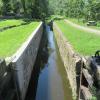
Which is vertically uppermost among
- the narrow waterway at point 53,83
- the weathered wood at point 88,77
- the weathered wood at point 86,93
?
the weathered wood at point 88,77

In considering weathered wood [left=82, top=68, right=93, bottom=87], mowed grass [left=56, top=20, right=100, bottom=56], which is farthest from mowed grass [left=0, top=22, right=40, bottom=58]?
weathered wood [left=82, top=68, right=93, bottom=87]

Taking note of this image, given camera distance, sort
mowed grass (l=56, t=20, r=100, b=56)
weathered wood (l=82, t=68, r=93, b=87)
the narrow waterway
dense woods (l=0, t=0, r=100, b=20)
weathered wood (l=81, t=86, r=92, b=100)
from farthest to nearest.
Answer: dense woods (l=0, t=0, r=100, b=20) < mowed grass (l=56, t=20, r=100, b=56) < the narrow waterway < weathered wood (l=81, t=86, r=92, b=100) < weathered wood (l=82, t=68, r=93, b=87)

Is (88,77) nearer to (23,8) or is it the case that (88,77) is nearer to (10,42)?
(10,42)

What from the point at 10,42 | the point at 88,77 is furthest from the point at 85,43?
the point at 88,77

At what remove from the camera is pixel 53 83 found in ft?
63.2

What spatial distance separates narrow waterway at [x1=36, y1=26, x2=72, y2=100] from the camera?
16.6 m

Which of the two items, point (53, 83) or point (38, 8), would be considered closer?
point (53, 83)

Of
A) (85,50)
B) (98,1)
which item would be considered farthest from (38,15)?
(85,50)

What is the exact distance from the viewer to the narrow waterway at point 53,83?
16.6 metres

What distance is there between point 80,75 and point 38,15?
199ft

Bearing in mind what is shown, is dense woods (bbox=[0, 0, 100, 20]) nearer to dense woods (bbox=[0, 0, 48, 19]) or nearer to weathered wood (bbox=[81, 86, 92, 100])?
dense woods (bbox=[0, 0, 48, 19])

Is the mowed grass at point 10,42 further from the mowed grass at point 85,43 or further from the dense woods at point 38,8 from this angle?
the dense woods at point 38,8

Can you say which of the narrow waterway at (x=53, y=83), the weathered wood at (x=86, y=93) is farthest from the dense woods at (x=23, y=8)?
the weathered wood at (x=86, y=93)

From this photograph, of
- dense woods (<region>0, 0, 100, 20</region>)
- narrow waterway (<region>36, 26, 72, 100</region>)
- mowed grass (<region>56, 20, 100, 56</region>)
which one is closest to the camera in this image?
narrow waterway (<region>36, 26, 72, 100</region>)
